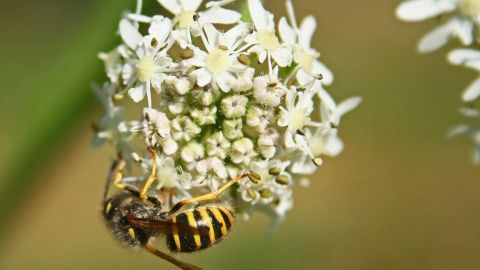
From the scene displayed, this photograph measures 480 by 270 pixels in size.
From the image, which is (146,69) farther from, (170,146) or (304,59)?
(304,59)

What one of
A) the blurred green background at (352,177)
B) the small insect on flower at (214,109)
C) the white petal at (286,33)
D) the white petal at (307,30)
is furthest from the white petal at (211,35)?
the blurred green background at (352,177)

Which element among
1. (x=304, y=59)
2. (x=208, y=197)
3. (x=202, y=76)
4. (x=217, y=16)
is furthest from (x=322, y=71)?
(x=208, y=197)

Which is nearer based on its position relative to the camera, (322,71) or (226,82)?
(226,82)

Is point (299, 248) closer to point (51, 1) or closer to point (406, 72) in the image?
point (406, 72)

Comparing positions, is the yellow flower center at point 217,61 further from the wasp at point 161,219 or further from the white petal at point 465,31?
the white petal at point 465,31

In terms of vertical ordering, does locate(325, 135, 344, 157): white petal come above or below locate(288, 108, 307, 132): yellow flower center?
above

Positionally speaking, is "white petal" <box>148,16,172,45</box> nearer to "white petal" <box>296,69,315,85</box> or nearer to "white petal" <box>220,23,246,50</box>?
"white petal" <box>220,23,246,50</box>

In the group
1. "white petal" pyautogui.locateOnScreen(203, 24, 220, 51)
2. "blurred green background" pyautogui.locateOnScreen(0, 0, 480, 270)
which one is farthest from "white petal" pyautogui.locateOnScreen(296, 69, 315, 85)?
"blurred green background" pyautogui.locateOnScreen(0, 0, 480, 270)
